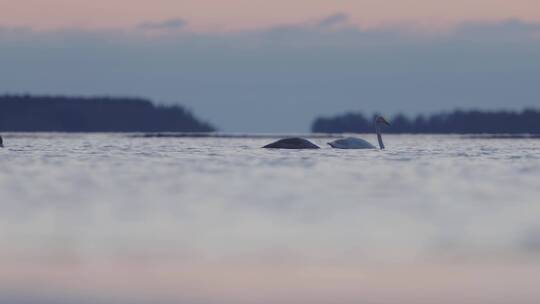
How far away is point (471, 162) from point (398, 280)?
58.3 ft

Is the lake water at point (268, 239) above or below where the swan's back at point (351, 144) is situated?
above

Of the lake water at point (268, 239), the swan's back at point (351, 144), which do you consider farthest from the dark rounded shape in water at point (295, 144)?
the lake water at point (268, 239)

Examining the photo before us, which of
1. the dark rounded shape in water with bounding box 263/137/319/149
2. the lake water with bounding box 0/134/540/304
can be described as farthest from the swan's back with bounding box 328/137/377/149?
the lake water with bounding box 0/134/540/304

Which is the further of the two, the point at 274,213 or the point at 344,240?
the point at 274,213

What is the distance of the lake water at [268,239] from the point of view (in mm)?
7281

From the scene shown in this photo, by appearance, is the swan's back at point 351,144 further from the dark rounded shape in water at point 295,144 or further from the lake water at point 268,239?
the lake water at point 268,239

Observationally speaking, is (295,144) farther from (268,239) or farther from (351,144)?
(268,239)

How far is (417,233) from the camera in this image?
10383 millimetres

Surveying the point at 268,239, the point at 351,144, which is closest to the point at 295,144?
the point at 351,144

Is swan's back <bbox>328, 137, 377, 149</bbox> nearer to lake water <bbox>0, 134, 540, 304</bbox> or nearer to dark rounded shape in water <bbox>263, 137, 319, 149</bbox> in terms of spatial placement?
dark rounded shape in water <bbox>263, 137, 319, 149</bbox>

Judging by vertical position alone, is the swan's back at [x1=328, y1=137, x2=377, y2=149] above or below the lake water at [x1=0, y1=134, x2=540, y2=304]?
below

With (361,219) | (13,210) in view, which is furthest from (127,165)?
(361,219)

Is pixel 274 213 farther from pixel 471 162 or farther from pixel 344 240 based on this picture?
pixel 471 162

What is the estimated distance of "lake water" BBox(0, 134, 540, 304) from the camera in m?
7.28
